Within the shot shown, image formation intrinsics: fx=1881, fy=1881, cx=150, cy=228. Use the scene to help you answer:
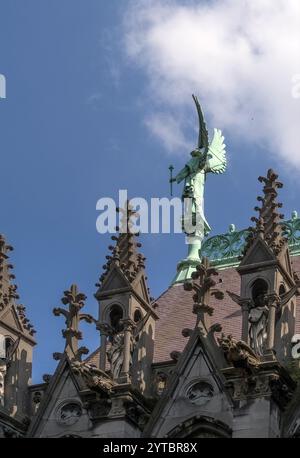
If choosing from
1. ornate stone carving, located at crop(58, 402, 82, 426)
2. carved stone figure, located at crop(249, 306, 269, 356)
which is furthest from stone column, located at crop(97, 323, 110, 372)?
carved stone figure, located at crop(249, 306, 269, 356)

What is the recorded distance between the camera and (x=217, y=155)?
51500 mm

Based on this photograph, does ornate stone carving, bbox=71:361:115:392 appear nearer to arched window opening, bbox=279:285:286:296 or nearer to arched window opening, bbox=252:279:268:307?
arched window opening, bbox=252:279:268:307

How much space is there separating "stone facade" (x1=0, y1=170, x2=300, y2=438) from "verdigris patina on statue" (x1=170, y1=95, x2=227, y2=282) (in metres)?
5.84

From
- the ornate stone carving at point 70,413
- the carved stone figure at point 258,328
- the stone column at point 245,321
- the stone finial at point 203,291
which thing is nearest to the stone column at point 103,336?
the ornate stone carving at point 70,413

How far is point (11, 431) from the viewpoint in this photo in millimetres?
43000

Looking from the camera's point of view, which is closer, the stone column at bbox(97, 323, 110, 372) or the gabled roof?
the gabled roof

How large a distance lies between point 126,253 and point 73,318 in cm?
202

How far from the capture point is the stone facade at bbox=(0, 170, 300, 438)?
39406mm

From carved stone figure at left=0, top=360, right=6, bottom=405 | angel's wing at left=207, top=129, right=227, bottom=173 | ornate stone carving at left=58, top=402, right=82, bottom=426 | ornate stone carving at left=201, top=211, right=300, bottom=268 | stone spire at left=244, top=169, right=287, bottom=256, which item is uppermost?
angel's wing at left=207, top=129, right=227, bottom=173

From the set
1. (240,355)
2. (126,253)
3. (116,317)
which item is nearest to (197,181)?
(126,253)

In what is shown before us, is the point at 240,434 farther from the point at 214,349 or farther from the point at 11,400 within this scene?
the point at 11,400

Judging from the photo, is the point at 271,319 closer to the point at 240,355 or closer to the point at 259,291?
the point at 259,291

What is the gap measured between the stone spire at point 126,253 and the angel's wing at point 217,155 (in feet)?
22.0

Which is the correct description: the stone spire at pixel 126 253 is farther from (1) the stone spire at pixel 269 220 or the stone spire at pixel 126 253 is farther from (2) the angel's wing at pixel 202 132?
(2) the angel's wing at pixel 202 132
